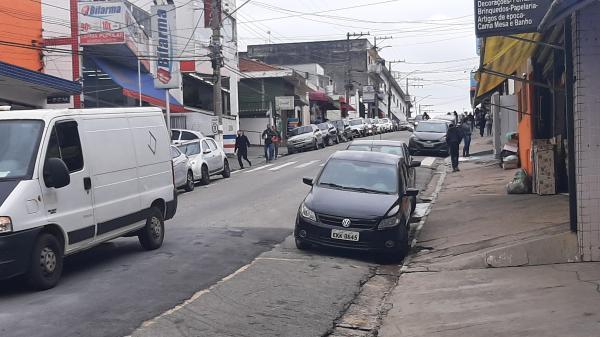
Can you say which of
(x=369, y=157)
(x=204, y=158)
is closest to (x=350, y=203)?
(x=369, y=157)

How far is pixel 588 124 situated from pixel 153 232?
642cm

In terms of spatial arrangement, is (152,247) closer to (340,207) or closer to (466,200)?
(340,207)

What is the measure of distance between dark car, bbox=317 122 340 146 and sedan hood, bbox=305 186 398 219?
30.7m

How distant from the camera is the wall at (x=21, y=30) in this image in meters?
24.4

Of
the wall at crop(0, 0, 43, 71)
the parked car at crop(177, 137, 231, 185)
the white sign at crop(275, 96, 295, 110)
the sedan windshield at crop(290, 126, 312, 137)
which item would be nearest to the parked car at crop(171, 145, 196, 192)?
the parked car at crop(177, 137, 231, 185)

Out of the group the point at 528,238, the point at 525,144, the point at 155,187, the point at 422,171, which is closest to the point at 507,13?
the point at 528,238

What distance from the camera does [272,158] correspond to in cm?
3388

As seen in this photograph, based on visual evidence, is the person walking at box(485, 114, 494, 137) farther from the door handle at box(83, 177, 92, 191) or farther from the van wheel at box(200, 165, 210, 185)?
the door handle at box(83, 177, 92, 191)

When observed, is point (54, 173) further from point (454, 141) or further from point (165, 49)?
point (165, 49)

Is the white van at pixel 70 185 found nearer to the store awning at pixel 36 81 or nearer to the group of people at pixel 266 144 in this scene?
the store awning at pixel 36 81

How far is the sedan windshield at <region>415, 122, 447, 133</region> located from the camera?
105ft

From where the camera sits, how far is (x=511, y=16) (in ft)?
32.4

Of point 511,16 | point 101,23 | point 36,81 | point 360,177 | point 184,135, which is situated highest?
point 101,23

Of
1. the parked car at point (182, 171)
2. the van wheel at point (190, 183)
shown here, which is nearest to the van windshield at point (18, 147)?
the parked car at point (182, 171)
